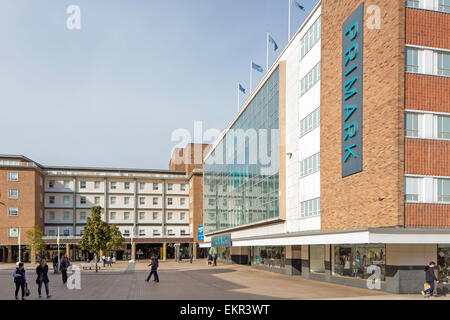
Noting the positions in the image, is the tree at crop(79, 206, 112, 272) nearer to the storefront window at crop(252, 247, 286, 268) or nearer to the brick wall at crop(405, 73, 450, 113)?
the storefront window at crop(252, 247, 286, 268)

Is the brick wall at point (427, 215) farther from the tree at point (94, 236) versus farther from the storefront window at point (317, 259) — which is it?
the tree at point (94, 236)

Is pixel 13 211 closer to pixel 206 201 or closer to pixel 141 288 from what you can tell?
pixel 206 201

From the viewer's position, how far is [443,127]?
25.5 m

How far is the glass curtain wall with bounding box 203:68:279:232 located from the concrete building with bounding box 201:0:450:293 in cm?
160

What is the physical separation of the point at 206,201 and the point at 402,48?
55856 millimetres

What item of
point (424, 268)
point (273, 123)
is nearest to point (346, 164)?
point (424, 268)

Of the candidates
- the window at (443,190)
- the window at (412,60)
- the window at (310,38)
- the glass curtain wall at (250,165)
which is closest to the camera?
the window at (412,60)

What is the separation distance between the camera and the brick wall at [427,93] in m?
24.6

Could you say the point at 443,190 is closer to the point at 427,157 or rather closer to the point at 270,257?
the point at 427,157

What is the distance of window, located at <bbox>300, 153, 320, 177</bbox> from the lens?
109 feet

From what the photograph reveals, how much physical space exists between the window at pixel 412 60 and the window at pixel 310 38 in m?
9.47

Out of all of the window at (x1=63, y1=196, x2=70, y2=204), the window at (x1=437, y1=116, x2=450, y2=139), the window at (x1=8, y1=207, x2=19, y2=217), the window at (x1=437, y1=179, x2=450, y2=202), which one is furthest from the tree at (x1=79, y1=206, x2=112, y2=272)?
the window at (x1=63, y1=196, x2=70, y2=204)

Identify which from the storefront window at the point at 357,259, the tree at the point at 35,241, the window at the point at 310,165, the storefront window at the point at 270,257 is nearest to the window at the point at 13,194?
the tree at the point at 35,241

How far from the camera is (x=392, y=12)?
2492 cm
